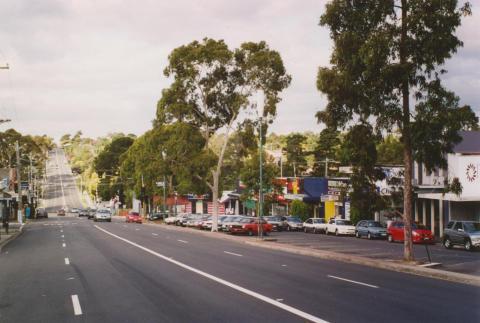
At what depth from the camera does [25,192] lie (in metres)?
109

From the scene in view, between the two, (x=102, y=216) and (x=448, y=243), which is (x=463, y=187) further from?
(x=102, y=216)

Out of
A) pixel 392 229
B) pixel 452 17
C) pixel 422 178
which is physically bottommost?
pixel 392 229

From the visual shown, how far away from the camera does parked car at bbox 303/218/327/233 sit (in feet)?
165

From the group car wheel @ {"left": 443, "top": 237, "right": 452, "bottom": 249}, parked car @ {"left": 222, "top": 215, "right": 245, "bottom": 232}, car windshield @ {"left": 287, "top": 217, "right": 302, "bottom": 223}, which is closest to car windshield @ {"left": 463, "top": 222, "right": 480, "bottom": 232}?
car wheel @ {"left": 443, "top": 237, "right": 452, "bottom": 249}

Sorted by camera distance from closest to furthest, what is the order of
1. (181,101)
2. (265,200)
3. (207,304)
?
1. (207,304)
2. (181,101)
3. (265,200)

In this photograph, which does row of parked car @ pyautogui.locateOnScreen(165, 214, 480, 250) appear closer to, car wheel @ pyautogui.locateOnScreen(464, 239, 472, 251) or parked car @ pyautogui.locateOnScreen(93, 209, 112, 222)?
car wheel @ pyautogui.locateOnScreen(464, 239, 472, 251)

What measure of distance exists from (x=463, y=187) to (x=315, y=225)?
51.7 feet

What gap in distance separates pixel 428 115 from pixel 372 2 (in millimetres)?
4695

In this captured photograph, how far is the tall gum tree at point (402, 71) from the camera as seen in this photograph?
20594mm

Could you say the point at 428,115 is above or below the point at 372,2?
below

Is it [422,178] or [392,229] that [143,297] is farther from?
[422,178]

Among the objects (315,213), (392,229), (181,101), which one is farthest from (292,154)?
(392,229)

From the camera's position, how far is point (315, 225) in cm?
5122

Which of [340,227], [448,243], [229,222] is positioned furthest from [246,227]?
[448,243]
